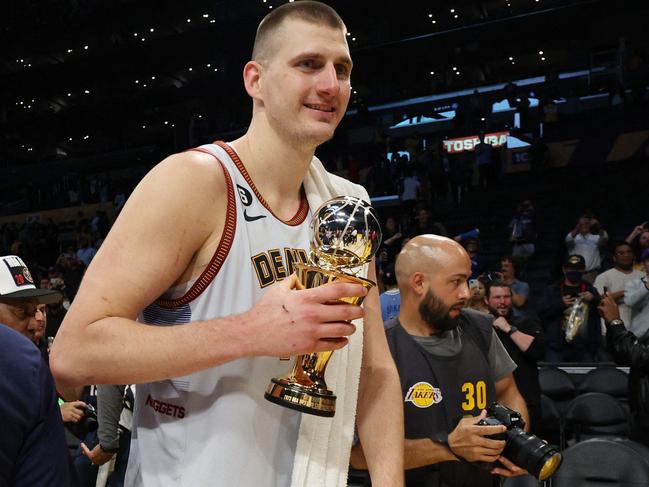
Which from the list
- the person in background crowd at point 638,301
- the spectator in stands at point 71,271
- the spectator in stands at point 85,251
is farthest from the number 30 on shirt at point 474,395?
the spectator in stands at point 85,251

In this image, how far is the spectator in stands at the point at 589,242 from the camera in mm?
10367

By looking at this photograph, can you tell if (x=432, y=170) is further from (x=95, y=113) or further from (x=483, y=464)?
(x=95, y=113)

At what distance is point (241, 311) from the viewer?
169 cm

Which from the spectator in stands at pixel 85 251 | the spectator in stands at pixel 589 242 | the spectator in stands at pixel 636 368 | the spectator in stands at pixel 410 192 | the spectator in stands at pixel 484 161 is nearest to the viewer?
the spectator in stands at pixel 636 368

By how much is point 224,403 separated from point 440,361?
208 cm

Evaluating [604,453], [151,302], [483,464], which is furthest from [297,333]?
[604,453]

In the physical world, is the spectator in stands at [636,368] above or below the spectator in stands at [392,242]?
below

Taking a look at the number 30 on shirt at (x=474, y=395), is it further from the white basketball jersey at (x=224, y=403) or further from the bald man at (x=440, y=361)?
the white basketball jersey at (x=224, y=403)

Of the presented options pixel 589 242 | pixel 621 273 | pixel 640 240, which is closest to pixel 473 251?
pixel 589 242

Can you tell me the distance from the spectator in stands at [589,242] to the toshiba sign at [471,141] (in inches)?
274

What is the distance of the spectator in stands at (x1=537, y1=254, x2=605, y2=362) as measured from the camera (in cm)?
767

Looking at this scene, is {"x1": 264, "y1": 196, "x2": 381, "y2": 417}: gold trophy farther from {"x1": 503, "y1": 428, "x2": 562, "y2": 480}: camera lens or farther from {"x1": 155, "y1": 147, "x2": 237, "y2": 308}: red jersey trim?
{"x1": 503, "y1": 428, "x2": 562, "y2": 480}: camera lens

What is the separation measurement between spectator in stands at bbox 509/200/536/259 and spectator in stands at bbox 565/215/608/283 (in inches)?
53.0

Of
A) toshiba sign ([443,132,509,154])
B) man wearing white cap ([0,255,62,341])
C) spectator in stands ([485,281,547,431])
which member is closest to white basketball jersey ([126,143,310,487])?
man wearing white cap ([0,255,62,341])
